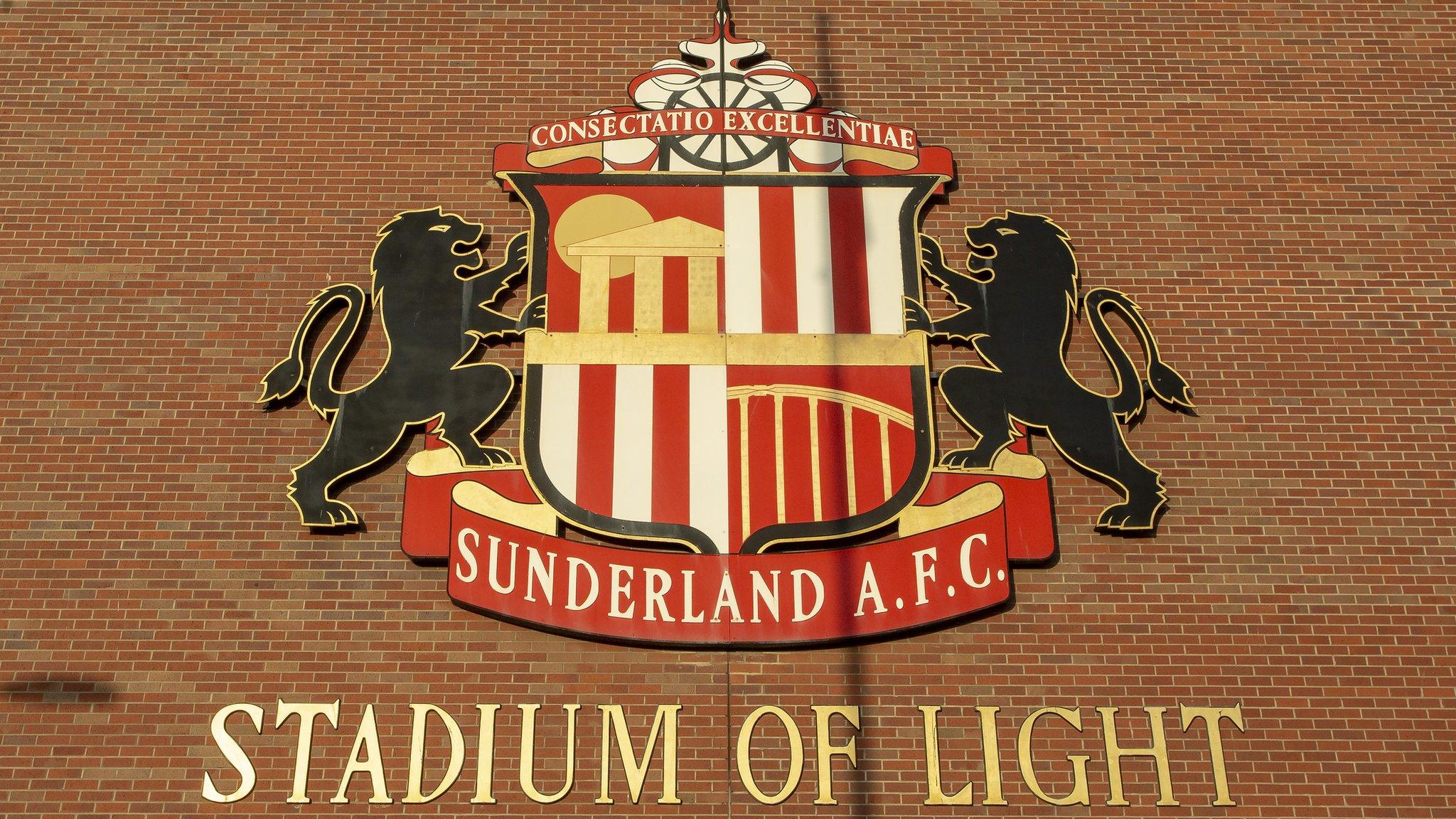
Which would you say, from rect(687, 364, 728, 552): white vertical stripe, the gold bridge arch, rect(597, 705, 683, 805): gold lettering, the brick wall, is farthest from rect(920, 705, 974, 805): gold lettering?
rect(687, 364, 728, 552): white vertical stripe

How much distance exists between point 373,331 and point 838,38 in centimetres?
360

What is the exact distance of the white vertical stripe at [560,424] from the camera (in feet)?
26.7

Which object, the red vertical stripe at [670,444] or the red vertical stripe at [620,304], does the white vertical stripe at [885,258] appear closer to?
the red vertical stripe at [670,444]

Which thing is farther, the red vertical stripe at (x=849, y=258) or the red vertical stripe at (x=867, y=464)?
the red vertical stripe at (x=849, y=258)

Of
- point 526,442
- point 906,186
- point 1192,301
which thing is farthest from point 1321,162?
point 526,442

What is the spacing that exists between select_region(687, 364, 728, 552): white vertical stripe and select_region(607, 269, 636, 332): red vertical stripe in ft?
1.59

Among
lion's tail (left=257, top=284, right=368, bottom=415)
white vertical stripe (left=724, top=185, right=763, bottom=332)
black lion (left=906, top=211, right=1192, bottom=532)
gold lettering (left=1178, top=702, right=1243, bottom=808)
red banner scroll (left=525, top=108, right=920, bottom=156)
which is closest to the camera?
gold lettering (left=1178, top=702, right=1243, bottom=808)

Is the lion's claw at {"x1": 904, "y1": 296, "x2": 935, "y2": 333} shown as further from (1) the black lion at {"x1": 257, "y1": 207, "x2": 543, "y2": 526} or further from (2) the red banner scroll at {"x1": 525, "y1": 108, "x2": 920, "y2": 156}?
(1) the black lion at {"x1": 257, "y1": 207, "x2": 543, "y2": 526}

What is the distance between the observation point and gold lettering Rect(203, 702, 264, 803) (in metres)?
7.46

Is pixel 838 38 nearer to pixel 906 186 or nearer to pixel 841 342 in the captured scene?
pixel 906 186

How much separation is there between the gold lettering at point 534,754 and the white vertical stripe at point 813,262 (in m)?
2.59

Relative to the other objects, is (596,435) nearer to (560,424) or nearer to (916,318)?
(560,424)

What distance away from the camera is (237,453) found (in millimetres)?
8344

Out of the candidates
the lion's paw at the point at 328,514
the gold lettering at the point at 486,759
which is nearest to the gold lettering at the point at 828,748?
the gold lettering at the point at 486,759
